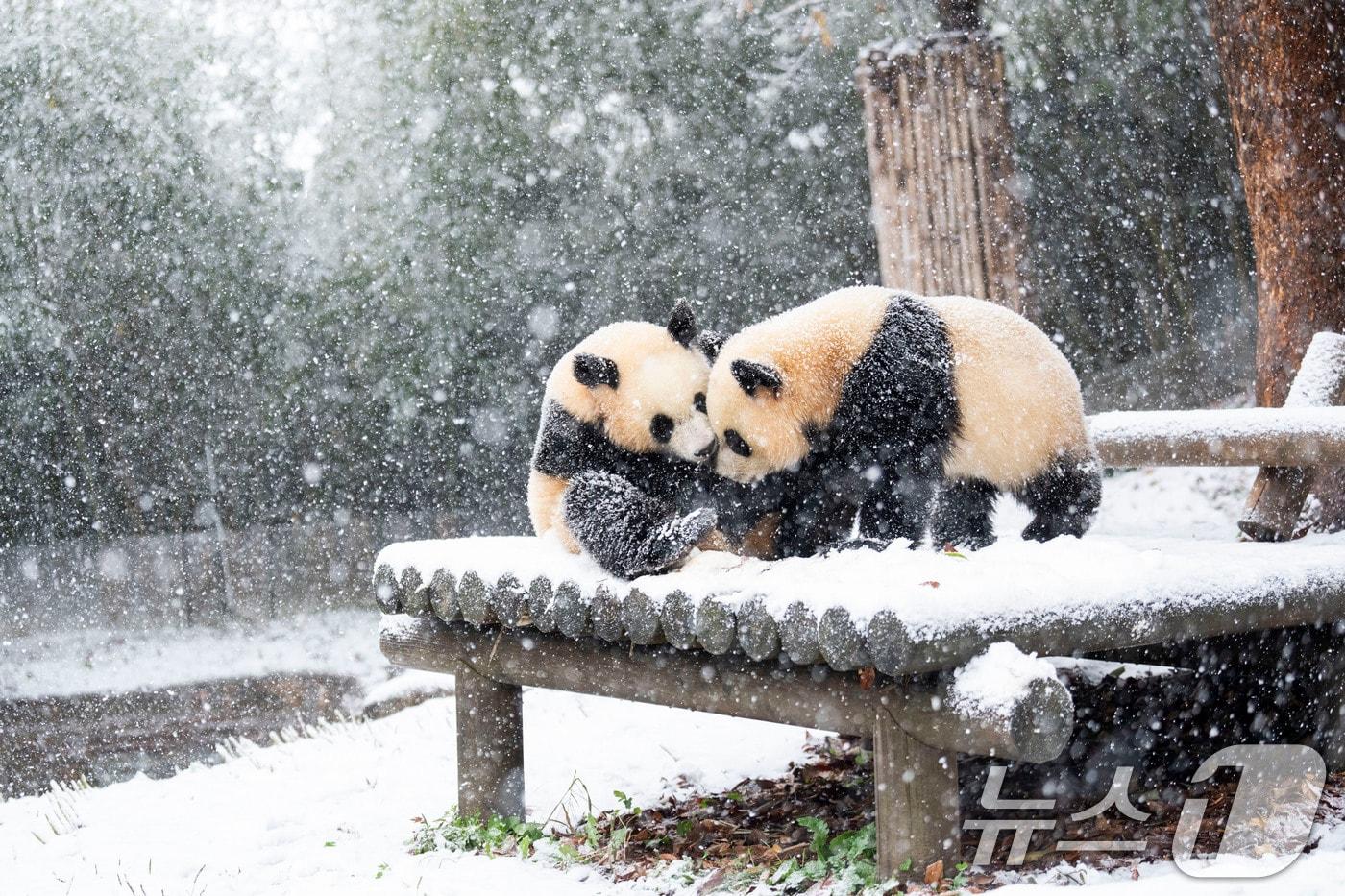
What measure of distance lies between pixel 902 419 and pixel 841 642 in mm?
685

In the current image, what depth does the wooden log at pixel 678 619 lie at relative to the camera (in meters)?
1.99

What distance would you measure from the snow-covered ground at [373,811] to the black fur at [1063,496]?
→ 711mm

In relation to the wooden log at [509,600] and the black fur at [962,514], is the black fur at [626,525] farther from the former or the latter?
the black fur at [962,514]

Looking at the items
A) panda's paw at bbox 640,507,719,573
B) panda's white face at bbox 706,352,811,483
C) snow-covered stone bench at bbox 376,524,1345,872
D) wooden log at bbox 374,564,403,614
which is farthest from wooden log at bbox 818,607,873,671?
wooden log at bbox 374,564,403,614

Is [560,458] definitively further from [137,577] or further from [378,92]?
[137,577]

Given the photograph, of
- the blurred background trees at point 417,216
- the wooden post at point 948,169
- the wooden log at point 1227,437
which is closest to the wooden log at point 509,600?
the wooden log at point 1227,437

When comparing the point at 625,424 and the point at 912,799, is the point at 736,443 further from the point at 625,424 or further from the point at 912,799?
the point at 912,799

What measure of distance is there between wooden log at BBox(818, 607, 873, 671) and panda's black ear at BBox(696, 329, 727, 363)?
934mm

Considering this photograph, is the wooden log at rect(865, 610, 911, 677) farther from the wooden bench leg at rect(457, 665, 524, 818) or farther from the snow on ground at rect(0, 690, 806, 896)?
the wooden bench leg at rect(457, 665, 524, 818)

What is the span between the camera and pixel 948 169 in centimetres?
429

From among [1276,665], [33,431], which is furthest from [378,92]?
[1276,665]

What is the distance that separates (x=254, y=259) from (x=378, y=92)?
57.7 inches

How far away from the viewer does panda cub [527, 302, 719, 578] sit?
238 centimetres

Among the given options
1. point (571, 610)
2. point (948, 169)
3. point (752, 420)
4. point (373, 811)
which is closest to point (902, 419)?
point (752, 420)
